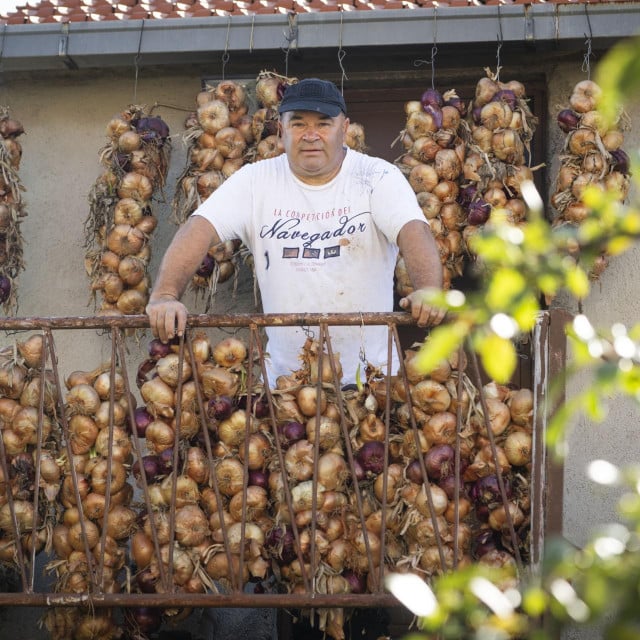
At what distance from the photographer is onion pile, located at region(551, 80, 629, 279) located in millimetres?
4742

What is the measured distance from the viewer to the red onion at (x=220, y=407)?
3805 mm

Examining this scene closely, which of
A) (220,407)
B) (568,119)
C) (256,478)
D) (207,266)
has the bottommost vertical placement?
(256,478)

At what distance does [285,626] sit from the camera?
15.3ft

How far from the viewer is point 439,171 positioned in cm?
491

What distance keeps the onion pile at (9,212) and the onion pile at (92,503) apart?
137cm

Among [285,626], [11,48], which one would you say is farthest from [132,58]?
[285,626]

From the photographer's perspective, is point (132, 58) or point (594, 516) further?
point (132, 58)

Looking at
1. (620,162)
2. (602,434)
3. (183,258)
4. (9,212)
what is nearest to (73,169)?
(9,212)

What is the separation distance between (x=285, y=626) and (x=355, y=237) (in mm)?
1671

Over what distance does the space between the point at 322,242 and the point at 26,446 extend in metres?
1.32

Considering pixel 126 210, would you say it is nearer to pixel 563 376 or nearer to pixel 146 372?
pixel 146 372

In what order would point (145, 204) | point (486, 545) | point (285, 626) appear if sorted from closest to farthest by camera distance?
point (486, 545)
point (285, 626)
point (145, 204)

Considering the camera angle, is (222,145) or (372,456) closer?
(372,456)

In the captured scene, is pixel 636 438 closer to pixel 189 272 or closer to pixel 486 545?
pixel 486 545
